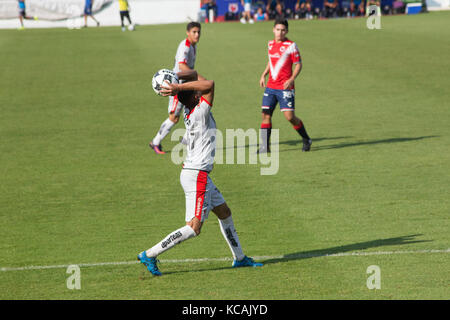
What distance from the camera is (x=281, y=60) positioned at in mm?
14211

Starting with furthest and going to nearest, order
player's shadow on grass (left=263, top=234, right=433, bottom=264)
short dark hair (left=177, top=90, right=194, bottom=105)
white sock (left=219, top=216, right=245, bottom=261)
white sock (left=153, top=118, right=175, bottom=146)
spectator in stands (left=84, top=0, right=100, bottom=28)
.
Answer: spectator in stands (left=84, top=0, right=100, bottom=28) < white sock (left=153, top=118, right=175, bottom=146) < player's shadow on grass (left=263, top=234, right=433, bottom=264) < white sock (left=219, top=216, right=245, bottom=261) < short dark hair (left=177, top=90, right=194, bottom=105)

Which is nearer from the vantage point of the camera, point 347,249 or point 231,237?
point 231,237

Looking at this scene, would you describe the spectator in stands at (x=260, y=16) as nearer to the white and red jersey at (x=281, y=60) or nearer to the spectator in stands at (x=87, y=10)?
the spectator in stands at (x=87, y=10)

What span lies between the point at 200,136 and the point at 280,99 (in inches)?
261

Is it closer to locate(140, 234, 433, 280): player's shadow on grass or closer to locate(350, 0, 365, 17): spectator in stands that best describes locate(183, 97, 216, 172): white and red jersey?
locate(140, 234, 433, 280): player's shadow on grass

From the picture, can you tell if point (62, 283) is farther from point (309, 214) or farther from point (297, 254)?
point (309, 214)

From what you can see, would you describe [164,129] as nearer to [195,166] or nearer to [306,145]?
[306,145]

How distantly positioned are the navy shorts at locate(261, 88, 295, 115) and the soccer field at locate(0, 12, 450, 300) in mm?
998

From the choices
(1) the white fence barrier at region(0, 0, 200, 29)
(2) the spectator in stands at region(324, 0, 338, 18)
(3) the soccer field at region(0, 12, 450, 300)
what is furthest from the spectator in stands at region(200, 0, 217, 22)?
(3) the soccer field at region(0, 12, 450, 300)

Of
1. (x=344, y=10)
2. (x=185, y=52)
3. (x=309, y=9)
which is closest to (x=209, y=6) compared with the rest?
(x=309, y=9)

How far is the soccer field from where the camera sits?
26.0 ft

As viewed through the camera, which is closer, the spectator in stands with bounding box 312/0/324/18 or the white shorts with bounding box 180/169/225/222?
the white shorts with bounding box 180/169/225/222

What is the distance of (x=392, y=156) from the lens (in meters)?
14.2

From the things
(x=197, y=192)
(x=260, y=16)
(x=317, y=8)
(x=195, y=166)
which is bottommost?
(x=260, y=16)
